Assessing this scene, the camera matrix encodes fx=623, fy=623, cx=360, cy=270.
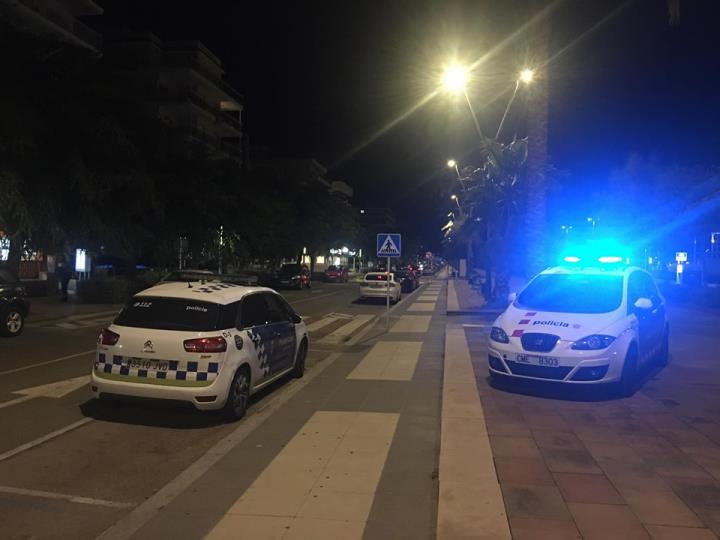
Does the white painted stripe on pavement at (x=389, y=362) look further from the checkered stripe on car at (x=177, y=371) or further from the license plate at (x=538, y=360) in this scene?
the checkered stripe on car at (x=177, y=371)

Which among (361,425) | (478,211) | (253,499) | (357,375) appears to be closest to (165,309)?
(361,425)

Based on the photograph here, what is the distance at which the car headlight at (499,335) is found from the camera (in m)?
8.29

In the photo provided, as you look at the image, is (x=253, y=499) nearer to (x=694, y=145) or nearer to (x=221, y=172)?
(x=694, y=145)

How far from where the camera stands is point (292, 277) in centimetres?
3909

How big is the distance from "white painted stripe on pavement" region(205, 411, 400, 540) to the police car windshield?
3.32 m

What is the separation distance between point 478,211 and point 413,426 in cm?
2081

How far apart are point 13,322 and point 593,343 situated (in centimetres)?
1243

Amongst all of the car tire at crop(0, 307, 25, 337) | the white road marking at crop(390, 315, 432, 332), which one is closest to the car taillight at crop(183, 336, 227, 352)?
the car tire at crop(0, 307, 25, 337)

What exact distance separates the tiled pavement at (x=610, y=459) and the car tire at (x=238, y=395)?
2785 mm

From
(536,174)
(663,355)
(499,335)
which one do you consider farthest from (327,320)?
(499,335)

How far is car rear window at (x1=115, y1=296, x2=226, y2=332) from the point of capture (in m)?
6.84

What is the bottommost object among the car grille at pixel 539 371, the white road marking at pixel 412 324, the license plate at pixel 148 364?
the white road marking at pixel 412 324

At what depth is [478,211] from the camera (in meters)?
26.8

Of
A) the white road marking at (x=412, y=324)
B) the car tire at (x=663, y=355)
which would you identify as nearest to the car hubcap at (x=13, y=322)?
the white road marking at (x=412, y=324)
